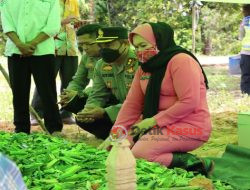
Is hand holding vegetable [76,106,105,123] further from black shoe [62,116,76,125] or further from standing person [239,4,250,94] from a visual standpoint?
standing person [239,4,250,94]

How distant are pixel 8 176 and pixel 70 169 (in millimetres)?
1666

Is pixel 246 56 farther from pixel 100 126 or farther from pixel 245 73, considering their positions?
pixel 100 126

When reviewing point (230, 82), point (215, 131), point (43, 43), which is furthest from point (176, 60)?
point (230, 82)

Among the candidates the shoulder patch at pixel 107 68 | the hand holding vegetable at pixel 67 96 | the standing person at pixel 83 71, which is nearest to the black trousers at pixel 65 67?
the standing person at pixel 83 71

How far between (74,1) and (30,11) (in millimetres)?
1253

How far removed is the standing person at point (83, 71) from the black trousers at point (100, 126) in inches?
13.0

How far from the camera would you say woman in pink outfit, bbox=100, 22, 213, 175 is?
11.7 ft

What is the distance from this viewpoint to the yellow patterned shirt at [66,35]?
608 centimetres

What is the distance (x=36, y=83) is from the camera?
5.11 m

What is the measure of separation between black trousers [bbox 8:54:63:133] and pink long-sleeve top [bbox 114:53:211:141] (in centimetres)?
154

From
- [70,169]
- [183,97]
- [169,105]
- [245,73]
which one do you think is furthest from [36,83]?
[245,73]

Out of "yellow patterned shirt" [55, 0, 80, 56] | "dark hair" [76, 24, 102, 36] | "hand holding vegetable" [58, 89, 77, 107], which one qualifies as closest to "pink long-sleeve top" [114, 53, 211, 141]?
"dark hair" [76, 24, 102, 36]

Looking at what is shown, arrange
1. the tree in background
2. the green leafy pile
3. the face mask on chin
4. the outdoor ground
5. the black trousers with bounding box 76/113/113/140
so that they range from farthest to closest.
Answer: the tree in background
the outdoor ground
the black trousers with bounding box 76/113/113/140
the face mask on chin
the green leafy pile

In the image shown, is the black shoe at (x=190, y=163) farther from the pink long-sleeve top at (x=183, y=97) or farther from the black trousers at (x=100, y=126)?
the black trousers at (x=100, y=126)
